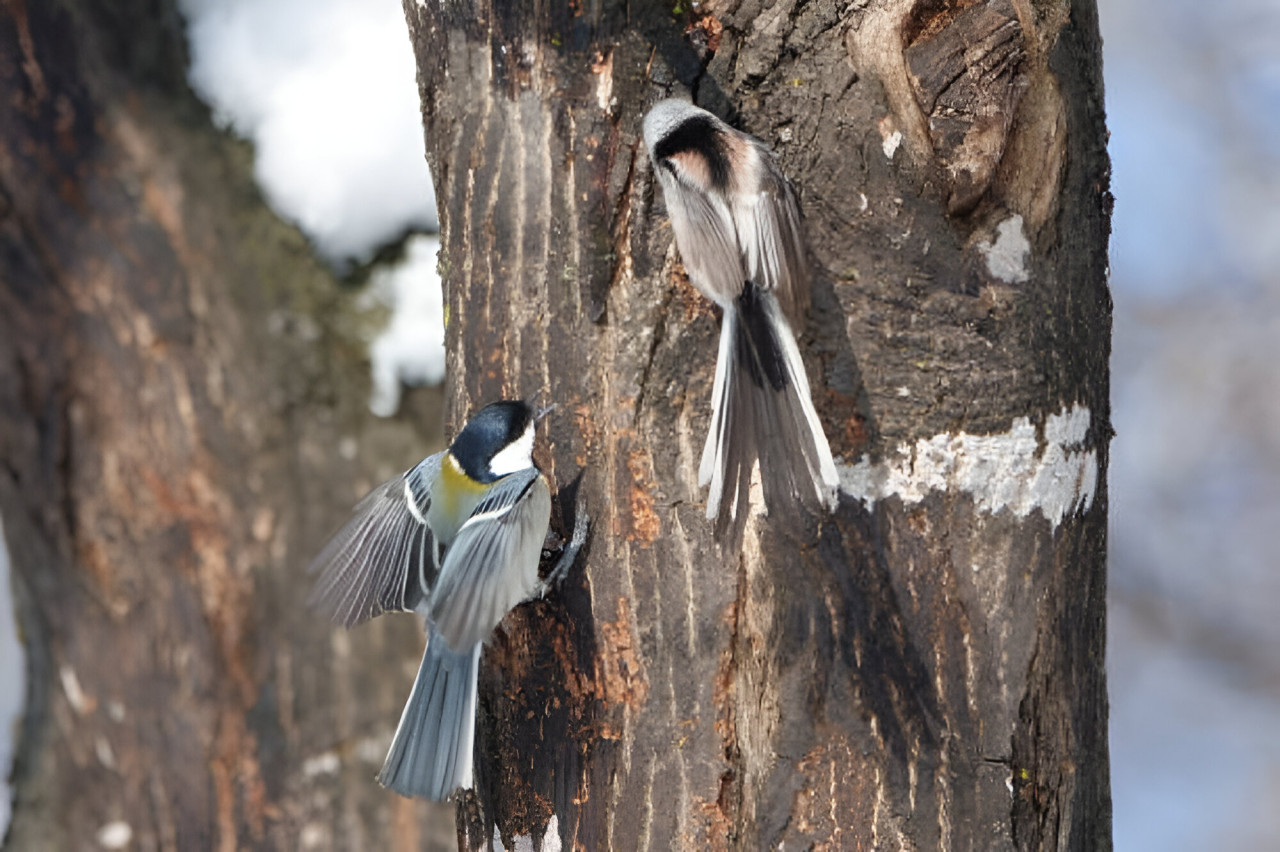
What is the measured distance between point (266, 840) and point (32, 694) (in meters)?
0.63

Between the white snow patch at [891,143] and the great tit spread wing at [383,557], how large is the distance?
74 centimetres

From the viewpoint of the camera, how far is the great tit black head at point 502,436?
1.15 m

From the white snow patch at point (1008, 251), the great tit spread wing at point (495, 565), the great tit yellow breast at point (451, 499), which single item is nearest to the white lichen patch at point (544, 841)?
the great tit spread wing at point (495, 565)

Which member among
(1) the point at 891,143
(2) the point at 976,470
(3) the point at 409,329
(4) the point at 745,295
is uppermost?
(3) the point at 409,329

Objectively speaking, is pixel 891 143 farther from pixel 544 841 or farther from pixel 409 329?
pixel 409 329

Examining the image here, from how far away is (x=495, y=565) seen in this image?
1.15 meters

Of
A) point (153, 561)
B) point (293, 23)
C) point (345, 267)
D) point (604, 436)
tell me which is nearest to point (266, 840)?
point (153, 561)

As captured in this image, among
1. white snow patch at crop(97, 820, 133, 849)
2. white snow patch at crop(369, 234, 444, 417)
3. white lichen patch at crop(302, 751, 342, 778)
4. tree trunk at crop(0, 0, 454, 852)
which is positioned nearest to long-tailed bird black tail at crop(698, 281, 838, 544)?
white snow patch at crop(369, 234, 444, 417)

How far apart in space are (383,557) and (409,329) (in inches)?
28.3

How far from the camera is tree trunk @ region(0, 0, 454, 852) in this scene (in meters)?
1.79

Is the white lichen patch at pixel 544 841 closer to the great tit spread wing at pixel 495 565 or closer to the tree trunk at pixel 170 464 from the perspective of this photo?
the great tit spread wing at pixel 495 565

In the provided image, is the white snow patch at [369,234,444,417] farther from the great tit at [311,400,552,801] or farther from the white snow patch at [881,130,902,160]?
the white snow patch at [881,130,902,160]

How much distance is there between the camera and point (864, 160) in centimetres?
104

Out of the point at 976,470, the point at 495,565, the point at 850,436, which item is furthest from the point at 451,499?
the point at 976,470
